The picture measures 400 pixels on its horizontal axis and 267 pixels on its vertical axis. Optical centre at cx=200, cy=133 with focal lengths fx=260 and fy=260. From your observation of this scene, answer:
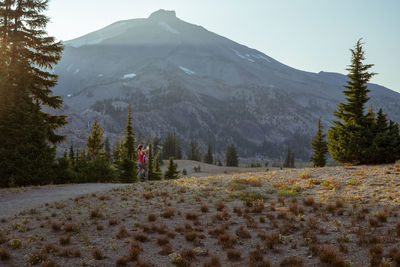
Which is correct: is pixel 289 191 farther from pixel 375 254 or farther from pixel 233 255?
pixel 233 255

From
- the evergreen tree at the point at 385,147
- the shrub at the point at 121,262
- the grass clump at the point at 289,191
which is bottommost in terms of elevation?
the shrub at the point at 121,262

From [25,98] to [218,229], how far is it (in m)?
19.7

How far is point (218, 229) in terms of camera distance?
8.80 meters

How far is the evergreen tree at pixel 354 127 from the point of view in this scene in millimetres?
19484

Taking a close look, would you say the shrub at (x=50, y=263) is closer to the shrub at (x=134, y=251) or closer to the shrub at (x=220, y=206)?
the shrub at (x=134, y=251)

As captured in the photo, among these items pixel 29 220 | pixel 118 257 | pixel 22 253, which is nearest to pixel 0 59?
pixel 29 220

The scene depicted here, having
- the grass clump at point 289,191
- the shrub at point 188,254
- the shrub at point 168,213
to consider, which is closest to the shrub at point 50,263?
the shrub at point 188,254

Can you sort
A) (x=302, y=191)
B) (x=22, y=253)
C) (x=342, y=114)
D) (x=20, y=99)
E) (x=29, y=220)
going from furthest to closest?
(x=342, y=114) < (x=20, y=99) < (x=302, y=191) < (x=29, y=220) < (x=22, y=253)

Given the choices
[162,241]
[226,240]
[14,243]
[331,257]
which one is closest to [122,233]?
[162,241]

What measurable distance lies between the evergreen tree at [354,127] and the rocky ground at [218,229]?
584 cm

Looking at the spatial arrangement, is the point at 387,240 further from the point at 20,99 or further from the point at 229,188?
the point at 20,99

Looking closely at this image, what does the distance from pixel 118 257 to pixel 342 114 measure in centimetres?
2190

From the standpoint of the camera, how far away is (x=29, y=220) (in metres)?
9.96

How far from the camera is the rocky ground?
6891 mm
